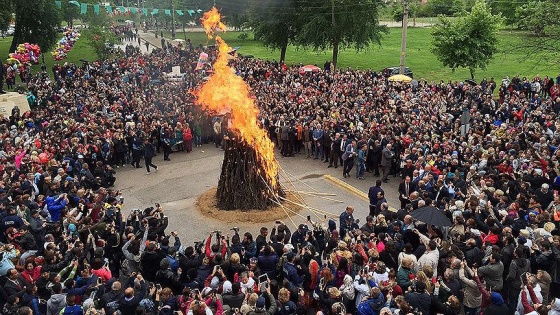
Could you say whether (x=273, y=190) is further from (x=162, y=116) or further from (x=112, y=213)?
(x=162, y=116)

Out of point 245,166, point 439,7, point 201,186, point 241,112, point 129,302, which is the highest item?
point 439,7

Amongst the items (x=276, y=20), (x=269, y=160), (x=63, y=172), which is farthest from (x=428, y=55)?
(x=63, y=172)

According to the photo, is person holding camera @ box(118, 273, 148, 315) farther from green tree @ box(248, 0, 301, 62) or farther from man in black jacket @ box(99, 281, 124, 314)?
green tree @ box(248, 0, 301, 62)

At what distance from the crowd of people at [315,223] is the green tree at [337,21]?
11760mm

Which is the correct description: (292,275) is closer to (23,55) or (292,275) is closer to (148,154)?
(148,154)

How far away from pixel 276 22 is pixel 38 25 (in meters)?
22.3

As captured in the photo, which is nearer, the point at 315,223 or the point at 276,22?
the point at 315,223

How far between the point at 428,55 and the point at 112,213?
4137 cm

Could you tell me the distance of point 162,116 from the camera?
2227cm

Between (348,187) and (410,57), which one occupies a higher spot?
(410,57)

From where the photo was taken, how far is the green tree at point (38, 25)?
43800mm

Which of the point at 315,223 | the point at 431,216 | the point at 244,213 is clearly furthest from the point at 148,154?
the point at 431,216

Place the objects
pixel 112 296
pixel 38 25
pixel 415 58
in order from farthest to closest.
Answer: pixel 415 58, pixel 38 25, pixel 112 296

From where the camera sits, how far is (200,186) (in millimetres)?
17906
